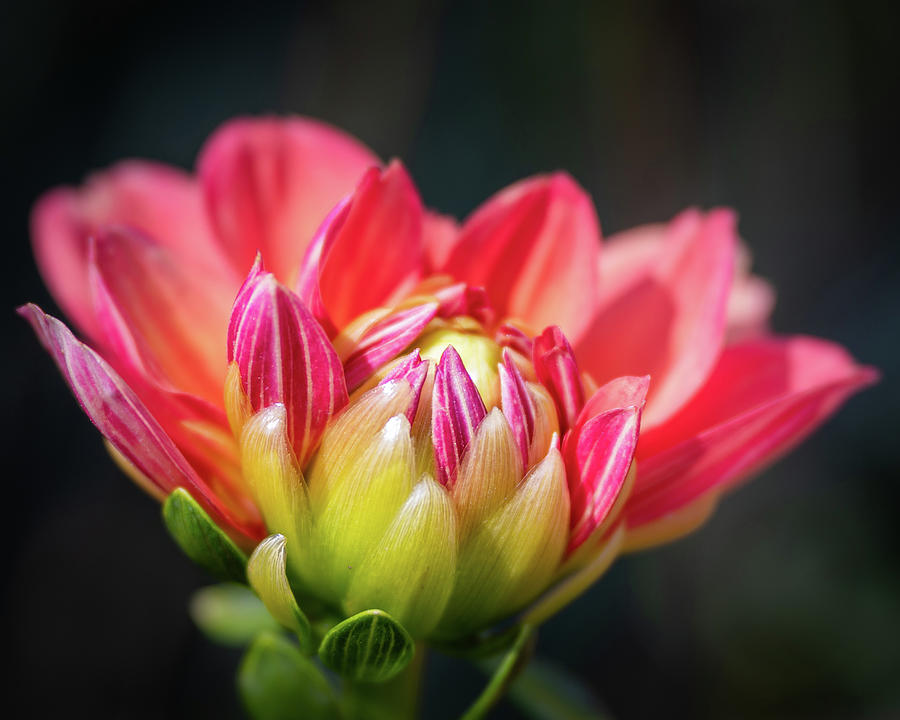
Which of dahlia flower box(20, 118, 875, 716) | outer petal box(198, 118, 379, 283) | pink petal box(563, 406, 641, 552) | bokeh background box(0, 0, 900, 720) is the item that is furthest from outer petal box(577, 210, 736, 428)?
bokeh background box(0, 0, 900, 720)

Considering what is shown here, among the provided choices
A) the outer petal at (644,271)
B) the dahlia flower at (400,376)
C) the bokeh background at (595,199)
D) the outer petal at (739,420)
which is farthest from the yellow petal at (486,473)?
the bokeh background at (595,199)

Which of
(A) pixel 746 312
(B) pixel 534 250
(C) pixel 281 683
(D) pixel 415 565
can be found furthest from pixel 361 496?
(A) pixel 746 312

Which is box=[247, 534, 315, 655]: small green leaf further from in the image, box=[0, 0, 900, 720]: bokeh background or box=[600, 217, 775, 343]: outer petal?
box=[0, 0, 900, 720]: bokeh background

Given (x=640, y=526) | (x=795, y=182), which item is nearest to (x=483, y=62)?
(x=795, y=182)

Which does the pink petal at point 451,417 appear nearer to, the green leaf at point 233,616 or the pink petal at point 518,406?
the pink petal at point 518,406

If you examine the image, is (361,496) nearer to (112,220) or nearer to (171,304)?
(171,304)

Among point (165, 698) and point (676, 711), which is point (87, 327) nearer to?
point (165, 698)
